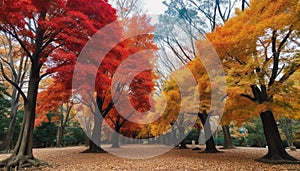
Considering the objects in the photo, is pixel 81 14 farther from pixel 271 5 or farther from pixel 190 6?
pixel 190 6

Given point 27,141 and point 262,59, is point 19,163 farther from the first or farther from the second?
point 262,59

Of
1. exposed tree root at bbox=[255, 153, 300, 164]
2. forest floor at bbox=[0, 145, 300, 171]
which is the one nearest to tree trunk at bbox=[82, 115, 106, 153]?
forest floor at bbox=[0, 145, 300, 171]

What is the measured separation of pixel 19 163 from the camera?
7.07 meters

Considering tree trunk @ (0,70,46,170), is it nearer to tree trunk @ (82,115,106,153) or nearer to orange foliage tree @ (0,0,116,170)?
orange foliage tree @ (0,0,116,170)

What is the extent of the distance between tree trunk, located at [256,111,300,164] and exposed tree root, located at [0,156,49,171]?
832cm

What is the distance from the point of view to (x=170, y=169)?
6.64 metres

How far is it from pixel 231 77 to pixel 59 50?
21.6ft

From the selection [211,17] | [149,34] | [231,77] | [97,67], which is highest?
[211,17]

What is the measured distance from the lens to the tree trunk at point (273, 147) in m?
8.08

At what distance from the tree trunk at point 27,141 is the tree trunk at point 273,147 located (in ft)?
27.6

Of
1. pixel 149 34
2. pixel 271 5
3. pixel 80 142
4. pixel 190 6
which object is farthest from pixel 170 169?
pixel 80 142

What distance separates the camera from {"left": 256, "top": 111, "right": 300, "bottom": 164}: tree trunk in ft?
26.5

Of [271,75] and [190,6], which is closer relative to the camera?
[271,75]

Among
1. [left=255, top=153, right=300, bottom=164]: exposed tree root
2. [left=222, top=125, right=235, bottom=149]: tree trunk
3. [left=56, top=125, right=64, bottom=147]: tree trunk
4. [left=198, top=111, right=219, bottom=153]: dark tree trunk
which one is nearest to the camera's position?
[left=255, top=153, right=300, bottom=164]: exposed tree root
